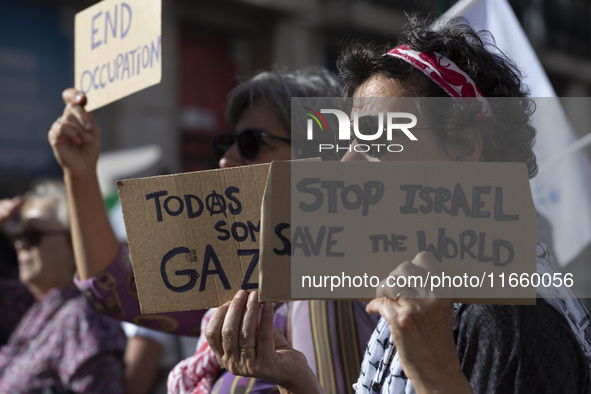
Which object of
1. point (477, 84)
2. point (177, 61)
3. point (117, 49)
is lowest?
point (477, 84)

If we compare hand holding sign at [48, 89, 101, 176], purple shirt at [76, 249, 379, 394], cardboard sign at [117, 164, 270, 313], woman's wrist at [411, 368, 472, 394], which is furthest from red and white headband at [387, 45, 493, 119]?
hand holding sign at [48, 89, 101, 176]

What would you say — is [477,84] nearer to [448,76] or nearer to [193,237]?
[448,76]

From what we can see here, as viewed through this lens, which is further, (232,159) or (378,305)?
(232,159)

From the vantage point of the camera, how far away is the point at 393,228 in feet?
3.94

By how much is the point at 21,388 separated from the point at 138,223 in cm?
183

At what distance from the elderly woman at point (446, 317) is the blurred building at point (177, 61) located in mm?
6018

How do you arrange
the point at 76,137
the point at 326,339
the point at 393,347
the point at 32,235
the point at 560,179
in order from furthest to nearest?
the point at 32,235 < the point at 560,179 < the point at 76,137 < the point at 326,339 < the point at 393,347

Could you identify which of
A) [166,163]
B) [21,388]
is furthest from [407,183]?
[166,163]

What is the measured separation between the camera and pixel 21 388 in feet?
9.66

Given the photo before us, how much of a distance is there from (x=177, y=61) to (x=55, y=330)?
7.27 m

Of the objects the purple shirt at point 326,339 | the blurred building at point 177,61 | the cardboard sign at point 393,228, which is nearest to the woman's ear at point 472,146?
the cardboard sign at point 393,228

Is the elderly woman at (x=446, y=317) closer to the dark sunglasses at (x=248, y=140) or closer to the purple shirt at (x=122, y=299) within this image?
the dark sunglasses at (x=248, y=140)

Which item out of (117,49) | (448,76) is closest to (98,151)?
(117,49)

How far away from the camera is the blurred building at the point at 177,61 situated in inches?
353
